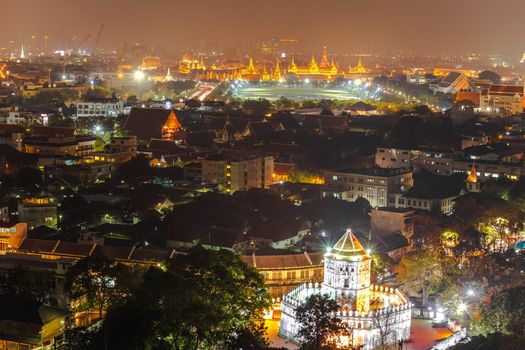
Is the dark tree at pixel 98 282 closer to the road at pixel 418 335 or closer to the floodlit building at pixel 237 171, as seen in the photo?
the road at pixel 418 335

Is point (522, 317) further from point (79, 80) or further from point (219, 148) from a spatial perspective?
point (79, 80)

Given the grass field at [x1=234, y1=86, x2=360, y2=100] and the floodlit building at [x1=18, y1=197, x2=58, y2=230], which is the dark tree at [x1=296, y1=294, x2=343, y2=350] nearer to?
the floodlit building at [x1=18, y1=197, x2=58, y2=230]

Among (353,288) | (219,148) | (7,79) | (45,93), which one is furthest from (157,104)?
(353,288)

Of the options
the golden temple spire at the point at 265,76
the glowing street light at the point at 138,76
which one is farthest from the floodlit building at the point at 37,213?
the golden temple spire at the point at 265,76

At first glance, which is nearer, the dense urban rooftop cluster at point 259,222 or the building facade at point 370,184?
the dense urban rooftop cluster at point 259,222

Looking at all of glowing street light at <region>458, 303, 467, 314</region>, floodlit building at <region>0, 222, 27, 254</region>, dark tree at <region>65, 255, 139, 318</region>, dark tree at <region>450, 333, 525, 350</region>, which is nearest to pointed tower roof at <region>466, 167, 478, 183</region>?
glowing street light at <region>458, 303, 467, 314</region>

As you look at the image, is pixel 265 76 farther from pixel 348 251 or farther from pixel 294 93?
pixel 348 251

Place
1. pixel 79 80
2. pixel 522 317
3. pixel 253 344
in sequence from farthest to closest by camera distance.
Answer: pixel 79 80 → pixel 522 317 → pixel 253 344
